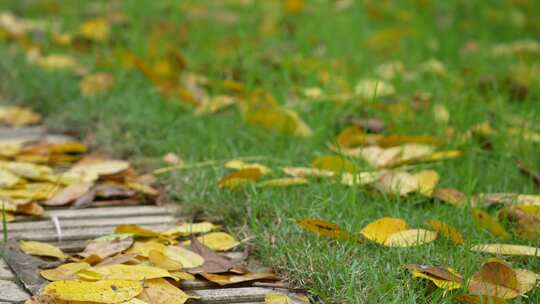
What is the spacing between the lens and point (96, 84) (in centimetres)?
362

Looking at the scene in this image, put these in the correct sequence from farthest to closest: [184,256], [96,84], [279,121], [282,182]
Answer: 1. [96,84]
2. [279,121]
3. [282,182]
4. [184,256]

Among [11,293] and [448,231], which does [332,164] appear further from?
[11,293]

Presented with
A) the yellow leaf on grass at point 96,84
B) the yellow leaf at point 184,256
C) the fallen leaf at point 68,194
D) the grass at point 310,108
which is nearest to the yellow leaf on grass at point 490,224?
the grass at point 310,108

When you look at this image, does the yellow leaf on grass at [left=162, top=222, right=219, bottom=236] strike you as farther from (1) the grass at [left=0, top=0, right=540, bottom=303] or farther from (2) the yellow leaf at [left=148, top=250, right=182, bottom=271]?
(2) the yellow leaf at [left=148, top=250, right=182, bottom=271]

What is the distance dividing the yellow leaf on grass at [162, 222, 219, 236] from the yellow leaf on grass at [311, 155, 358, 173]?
17.4 inches

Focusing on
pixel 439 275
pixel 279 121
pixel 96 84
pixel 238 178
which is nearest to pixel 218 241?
pixel 238 178

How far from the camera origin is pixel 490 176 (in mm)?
2801

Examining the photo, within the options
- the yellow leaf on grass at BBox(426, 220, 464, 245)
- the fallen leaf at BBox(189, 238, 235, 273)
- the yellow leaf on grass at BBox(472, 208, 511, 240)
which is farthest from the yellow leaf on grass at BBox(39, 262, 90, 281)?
the yellow leaf on grass at BBox(472, 208, 511, 240)

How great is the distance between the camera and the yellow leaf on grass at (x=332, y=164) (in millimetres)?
2672

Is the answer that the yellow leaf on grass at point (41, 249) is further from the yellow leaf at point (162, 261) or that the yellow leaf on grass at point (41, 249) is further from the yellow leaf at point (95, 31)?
the yellow leaf at point (95, 31)

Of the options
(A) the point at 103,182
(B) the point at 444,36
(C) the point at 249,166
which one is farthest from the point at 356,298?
(B) the point at 444,36

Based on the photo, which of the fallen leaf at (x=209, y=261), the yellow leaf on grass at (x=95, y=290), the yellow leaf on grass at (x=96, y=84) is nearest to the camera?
the yellow leaf on grass at (x=95, y=290)

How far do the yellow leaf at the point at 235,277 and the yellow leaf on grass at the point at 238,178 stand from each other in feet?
1.64

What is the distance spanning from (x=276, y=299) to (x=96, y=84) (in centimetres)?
190
